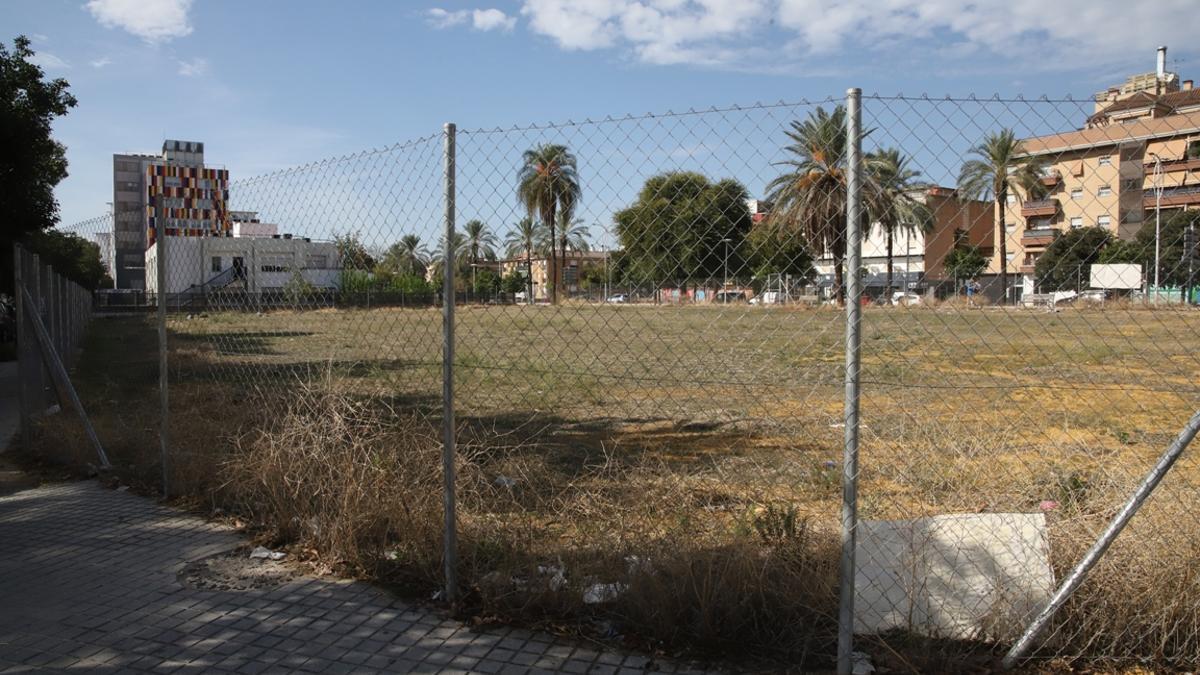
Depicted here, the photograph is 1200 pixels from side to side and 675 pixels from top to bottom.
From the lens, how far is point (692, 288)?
3738mm

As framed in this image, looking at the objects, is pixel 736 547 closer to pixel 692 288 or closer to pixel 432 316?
pixel 692 288

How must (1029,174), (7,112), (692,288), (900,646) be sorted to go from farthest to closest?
(7,112)
(692,288)
(900,646)
(1029,174)

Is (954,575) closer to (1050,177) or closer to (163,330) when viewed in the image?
(1050,177)

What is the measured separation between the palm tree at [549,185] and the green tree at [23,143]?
47.8 ft

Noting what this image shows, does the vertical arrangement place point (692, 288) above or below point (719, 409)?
above

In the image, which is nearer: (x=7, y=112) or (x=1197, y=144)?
(x=1197, y=144)

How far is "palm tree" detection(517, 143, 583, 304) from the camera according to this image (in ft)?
12.6

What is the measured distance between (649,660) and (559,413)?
730 centimetres

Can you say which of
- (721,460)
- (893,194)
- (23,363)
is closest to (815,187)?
(893,194)

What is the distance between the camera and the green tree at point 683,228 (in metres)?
3.47

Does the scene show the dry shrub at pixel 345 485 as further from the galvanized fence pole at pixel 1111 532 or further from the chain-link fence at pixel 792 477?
the galvanized fence pole at pixel 1111 532

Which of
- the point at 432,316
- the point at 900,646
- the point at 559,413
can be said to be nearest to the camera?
the point at 900,646

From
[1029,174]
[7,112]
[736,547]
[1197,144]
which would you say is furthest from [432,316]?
[7,112]

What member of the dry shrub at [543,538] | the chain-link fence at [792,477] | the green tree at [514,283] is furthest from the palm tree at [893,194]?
the green tree at [514,283]
